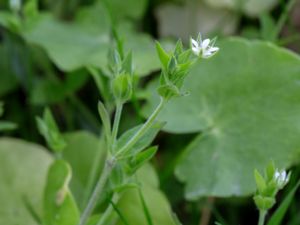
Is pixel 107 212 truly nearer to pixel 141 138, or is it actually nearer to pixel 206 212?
pixel 141 138

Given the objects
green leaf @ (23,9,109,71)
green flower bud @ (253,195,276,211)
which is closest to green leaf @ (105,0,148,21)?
green leaf @ (23,9,109,71)

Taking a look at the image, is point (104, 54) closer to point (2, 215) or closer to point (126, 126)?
point (126, 126)

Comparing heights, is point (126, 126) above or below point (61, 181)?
below

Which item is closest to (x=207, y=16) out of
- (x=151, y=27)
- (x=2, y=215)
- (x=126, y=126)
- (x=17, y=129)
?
(x=151, y=27)

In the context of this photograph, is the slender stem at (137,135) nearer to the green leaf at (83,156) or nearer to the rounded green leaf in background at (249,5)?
the green leaf at (83,156)

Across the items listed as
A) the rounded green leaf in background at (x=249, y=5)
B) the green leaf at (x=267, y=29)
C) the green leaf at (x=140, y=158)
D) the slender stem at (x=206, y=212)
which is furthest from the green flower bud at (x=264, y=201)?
the rounded green leaf in background at (x=249, y=5)

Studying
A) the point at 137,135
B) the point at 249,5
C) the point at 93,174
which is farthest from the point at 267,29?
the point at 137,135

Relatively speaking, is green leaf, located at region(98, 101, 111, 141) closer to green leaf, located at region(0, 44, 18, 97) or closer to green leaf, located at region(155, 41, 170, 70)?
green leaf, located at region(155, 41, 170, 70)
